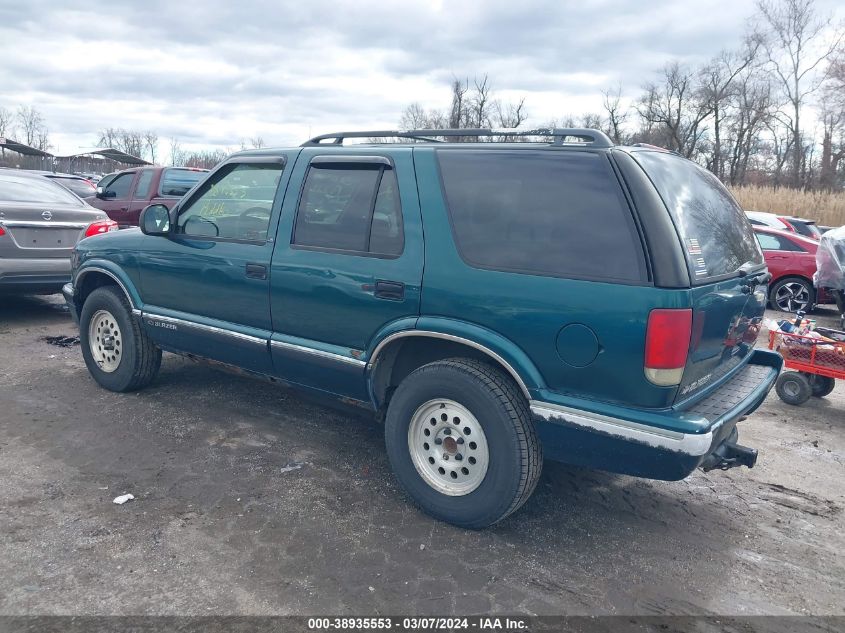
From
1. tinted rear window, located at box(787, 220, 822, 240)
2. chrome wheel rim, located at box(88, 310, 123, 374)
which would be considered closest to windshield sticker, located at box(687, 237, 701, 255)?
chrome wheel rim, located at box(88, 310, 123, 374)

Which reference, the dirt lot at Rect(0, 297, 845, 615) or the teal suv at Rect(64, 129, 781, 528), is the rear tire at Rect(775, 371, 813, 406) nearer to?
the dirt lot at Rect(0, 297, 845, 615)

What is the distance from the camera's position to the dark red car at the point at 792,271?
36.9 feet

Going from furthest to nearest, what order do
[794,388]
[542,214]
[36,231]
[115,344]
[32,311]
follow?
[32,311]
[36,231]
[794,388]
[115,344]
[542,214]

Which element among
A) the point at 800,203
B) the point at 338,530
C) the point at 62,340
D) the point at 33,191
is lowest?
the point at 338,530

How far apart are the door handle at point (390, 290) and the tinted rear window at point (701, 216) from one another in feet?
4.34

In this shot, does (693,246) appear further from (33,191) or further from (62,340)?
(33,191)

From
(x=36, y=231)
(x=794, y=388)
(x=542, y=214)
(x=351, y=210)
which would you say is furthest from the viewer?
(x=36, y=231)

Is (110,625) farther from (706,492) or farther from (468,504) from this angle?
(706,492)

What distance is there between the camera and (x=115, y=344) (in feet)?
17.1

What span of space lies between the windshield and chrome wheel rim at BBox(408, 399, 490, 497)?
6189 mm

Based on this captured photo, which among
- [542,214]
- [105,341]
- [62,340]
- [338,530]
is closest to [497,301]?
[542,214]

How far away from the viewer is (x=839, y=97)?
3606cm

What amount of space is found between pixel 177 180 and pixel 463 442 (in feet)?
31.4

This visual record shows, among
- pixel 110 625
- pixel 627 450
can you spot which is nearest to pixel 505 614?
pixel 627 450
